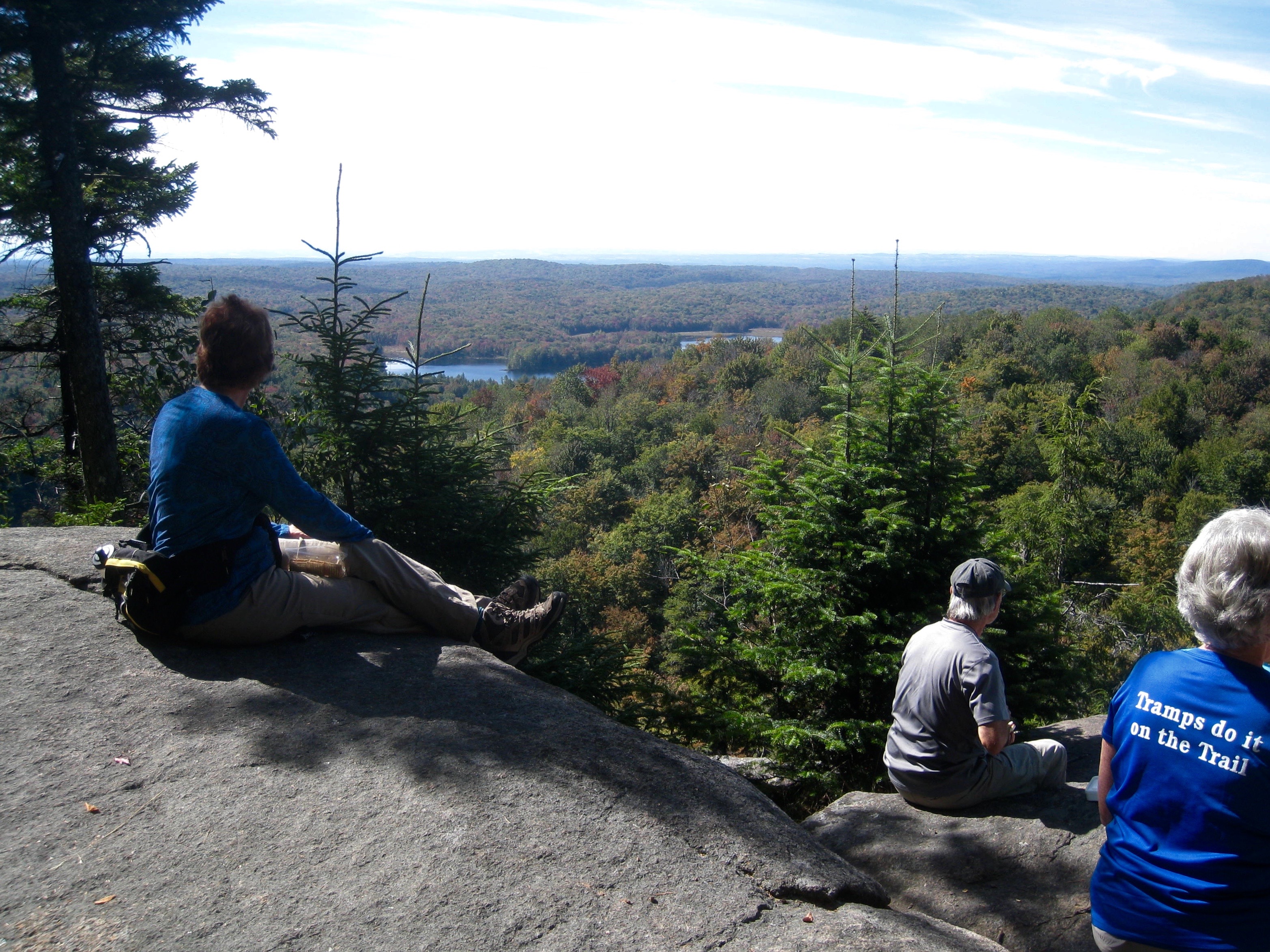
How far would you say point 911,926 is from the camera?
2584 millimetres

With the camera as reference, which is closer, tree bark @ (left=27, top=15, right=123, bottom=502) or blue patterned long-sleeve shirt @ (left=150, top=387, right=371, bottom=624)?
blue patterned long-sleeve shirt @ (left=150, top=387, right=371, bottom=624)

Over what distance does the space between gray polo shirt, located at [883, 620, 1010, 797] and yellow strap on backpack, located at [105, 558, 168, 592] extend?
132 inches

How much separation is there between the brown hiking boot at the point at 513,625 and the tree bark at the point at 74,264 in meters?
7.38

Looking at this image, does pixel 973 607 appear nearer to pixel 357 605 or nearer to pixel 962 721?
pixel 962 721

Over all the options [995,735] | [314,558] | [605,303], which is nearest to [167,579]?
[314,558]

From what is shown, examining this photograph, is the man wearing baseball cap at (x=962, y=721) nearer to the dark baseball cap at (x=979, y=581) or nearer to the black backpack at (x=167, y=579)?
the dark baseball cap at (x=979, y=581)

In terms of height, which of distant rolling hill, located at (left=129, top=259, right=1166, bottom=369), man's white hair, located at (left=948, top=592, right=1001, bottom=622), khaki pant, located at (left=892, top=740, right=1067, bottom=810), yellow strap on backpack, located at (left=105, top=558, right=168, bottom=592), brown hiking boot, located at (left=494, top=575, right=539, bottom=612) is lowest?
khaki pant, located at (left=892, top=740, right=1067, bottom=810)

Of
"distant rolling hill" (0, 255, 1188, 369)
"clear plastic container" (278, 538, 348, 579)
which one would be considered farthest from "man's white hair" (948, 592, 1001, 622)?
"distant rolling hill" (0, 255, 1188, 369)

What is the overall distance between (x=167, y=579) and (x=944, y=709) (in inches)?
137

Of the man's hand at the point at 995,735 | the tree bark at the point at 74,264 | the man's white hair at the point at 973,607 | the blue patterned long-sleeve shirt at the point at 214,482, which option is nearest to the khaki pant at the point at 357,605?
the blue patterned long-sleeve shirt at the point at 214,482

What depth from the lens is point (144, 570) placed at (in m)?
3.51

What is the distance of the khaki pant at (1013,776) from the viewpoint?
12.3 ft

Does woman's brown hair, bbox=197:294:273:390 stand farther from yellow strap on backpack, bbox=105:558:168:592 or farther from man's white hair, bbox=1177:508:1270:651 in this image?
man's white hair, bbox=1177:508:1270:651

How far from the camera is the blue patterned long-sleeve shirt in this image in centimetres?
356
